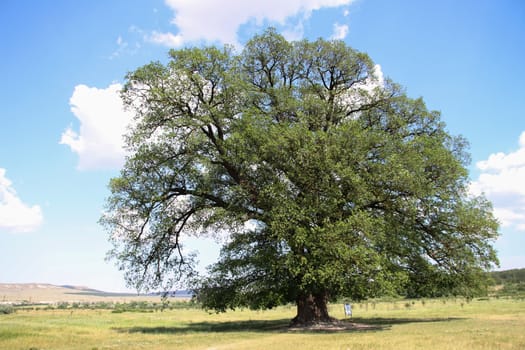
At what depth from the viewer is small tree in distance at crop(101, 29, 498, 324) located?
87.2 ft

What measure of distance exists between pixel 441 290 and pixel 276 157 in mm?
15913

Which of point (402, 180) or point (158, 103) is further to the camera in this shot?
point (158, 103)

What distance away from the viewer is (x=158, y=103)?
29891 millimetres

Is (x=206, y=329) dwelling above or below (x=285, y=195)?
below

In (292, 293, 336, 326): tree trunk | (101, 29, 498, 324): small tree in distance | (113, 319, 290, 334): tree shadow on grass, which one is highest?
(101, 29, 498, 324): small tree in distance

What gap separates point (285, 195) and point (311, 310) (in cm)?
858

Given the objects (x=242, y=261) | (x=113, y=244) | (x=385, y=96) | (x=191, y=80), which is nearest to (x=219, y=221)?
(x=242, y=261)

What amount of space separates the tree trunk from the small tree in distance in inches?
3.5

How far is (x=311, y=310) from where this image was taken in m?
30.0

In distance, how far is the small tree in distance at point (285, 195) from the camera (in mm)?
26578

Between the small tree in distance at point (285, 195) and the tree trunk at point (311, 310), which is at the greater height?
the small tree in distance at point (285, 195)

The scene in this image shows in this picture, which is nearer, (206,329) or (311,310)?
(311,310)

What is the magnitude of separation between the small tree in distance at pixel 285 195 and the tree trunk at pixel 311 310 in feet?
0.29

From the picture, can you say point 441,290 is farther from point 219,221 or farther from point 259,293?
point 219,221
